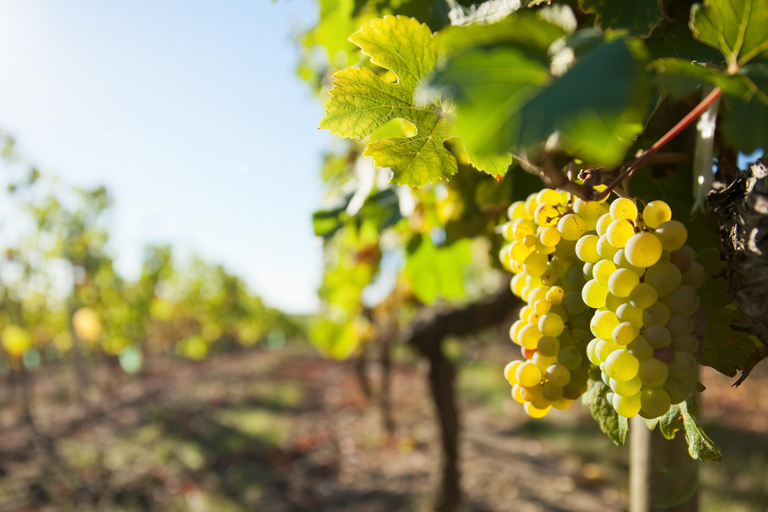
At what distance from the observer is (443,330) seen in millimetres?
3178

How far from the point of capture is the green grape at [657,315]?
0.56 metres

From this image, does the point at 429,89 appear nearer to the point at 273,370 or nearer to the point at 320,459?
the point at 320,459

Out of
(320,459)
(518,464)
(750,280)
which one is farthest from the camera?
(320,459)

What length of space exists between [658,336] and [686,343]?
0.10 ft

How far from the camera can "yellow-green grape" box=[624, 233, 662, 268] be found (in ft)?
1.77

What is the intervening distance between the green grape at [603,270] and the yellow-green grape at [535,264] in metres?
0.09

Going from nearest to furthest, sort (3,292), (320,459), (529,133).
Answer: (529,133) → (320,459) → (3,292)

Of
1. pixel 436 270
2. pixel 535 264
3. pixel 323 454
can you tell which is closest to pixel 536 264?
pixel 535 264

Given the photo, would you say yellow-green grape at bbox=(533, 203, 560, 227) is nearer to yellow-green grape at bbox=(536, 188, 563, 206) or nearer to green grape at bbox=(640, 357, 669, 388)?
yellow-green grape at bbox=(536, 188, 563, 206)

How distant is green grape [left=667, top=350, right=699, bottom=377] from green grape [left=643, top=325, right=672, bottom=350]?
18 millimetres

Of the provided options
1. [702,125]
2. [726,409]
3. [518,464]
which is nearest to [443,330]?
[702,125]

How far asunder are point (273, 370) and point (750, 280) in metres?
14.4

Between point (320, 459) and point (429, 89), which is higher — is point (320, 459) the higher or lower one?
the lower one

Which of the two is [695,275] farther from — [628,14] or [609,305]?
[628,14]
